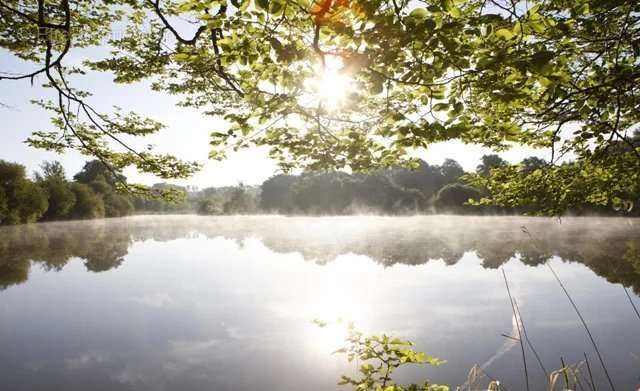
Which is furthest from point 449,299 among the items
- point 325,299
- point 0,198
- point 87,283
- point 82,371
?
point 0,198

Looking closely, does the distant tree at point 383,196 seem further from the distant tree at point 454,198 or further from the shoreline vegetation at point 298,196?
the distant tree at point 454,198

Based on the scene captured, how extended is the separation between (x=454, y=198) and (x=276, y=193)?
4616cm

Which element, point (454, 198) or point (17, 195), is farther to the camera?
point (454, 198)

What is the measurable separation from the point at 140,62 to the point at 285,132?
275 inches

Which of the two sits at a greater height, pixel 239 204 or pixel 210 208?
pixel 239 204

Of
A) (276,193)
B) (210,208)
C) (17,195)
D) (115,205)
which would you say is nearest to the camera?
(17,195)

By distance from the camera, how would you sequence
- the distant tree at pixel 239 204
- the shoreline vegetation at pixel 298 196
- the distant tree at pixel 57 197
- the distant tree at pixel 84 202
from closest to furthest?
1. the shoreline vegetation at pixel 298 196
2. the distant tree at pixel 57 197
3. the distant tree at pixel 84 202
4. the distant tree at pixel 239 204

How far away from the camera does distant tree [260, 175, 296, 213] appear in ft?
287

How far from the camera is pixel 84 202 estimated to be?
60.3 meters

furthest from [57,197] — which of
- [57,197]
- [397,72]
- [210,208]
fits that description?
[397,72]

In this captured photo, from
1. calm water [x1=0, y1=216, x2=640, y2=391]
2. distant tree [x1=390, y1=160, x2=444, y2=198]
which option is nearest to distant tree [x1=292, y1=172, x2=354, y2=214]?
distant tree [x1=390, y1=160, x2=444, y2=198]

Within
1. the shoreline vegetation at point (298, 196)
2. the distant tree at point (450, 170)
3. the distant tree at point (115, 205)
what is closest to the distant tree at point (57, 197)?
the shoreline vegetation at point (298, 196)

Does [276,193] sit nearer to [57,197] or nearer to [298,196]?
[298,196]

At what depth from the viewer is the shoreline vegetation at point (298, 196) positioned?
46.2m
